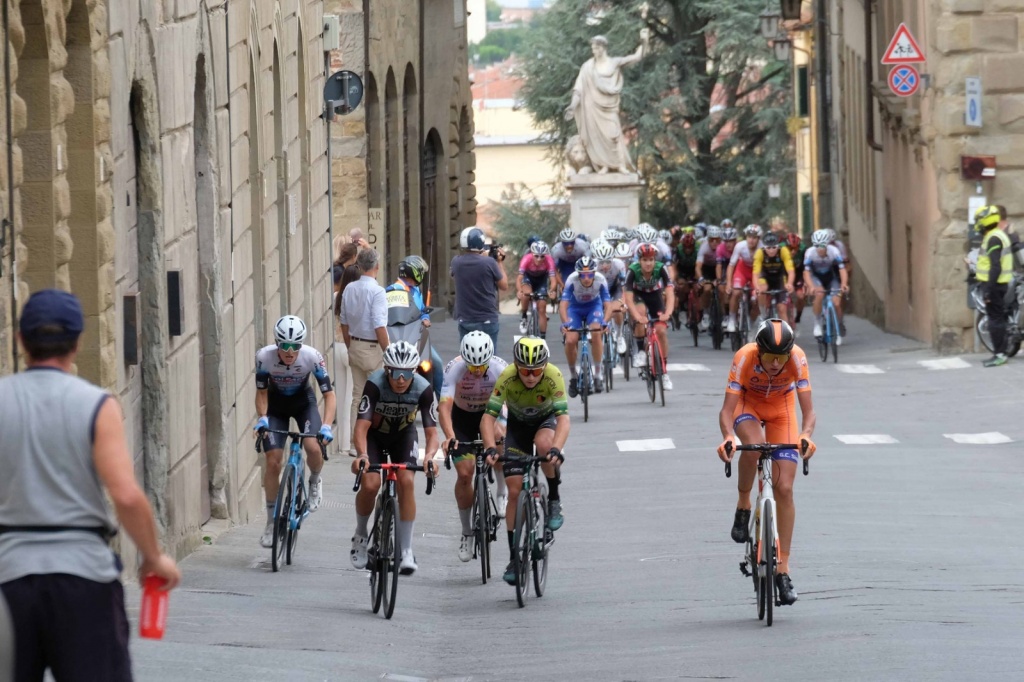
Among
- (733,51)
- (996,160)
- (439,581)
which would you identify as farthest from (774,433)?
(733,51)

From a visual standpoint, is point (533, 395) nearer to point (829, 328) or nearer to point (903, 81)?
point (829, 328)

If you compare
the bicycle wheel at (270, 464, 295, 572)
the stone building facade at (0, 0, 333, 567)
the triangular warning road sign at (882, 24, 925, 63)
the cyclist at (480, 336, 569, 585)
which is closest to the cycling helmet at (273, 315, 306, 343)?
the stone building facade at (0, 0, 333, 567)

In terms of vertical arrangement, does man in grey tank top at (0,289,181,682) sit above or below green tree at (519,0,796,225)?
below

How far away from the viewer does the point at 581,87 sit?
4872 centimetres

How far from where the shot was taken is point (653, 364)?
23.5 m

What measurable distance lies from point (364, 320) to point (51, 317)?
13188 mm

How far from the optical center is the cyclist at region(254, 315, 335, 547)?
14.0 metres

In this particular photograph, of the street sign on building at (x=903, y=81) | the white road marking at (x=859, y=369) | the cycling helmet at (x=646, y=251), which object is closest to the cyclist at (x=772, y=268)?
the white road marking at (x=859, y=369)

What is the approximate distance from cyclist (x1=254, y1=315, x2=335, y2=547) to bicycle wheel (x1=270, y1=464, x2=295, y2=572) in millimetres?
93

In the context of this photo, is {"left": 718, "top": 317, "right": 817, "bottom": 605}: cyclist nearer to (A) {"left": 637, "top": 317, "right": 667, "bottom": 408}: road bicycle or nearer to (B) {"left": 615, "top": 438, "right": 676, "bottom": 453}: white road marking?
(B) {"left": 615, "top": 438, "right": 676, "bottom": 453}: white road marking

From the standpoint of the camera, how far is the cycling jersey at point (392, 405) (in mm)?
12828

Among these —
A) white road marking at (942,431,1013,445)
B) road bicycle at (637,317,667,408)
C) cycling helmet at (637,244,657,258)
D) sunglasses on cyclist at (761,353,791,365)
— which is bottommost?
white road marking at (942,431,1013,445)

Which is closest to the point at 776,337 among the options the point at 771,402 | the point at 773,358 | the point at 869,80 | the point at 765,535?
the point at 773,358

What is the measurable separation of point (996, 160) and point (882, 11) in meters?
11.0
